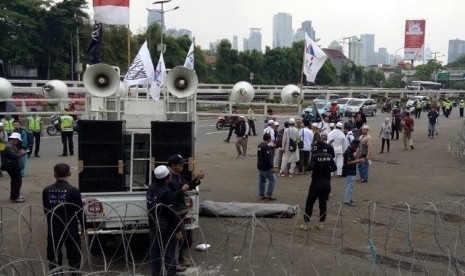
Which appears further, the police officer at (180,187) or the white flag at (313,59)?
the white flag at (313,59)

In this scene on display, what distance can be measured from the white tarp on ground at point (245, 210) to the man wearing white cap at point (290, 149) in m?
4.53

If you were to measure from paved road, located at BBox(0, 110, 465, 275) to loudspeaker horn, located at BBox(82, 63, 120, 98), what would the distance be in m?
2.22

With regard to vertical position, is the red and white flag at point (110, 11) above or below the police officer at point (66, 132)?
above

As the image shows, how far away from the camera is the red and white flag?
413 inches

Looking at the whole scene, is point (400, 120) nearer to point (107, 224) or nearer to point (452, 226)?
point (452, 226)

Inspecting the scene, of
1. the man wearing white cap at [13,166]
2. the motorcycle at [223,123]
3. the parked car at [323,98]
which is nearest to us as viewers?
the man wearing white cap at [13,166]

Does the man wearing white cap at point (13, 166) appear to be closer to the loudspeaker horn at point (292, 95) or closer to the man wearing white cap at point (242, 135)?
the loudspeaker horn at point (292, 95)

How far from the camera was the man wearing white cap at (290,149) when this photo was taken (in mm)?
14898

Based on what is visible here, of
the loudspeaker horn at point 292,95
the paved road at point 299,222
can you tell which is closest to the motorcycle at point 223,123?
the paved road at point 299,222

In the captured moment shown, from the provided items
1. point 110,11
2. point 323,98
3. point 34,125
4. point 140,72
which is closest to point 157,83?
point 140,72

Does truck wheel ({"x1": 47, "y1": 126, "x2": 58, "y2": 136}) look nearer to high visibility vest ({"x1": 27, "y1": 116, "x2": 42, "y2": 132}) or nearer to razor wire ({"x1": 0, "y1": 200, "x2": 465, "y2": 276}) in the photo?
high visibility vest ({"x1": 27, "y1": 116, "x2": 42, "y2": 132})

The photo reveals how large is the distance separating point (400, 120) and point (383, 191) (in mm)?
12130

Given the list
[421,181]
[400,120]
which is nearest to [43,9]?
[400,120]

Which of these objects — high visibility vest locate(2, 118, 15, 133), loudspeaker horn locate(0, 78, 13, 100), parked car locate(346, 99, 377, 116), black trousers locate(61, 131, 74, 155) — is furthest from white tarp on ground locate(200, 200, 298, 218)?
parked car locate(346, 99, 377, 116)
